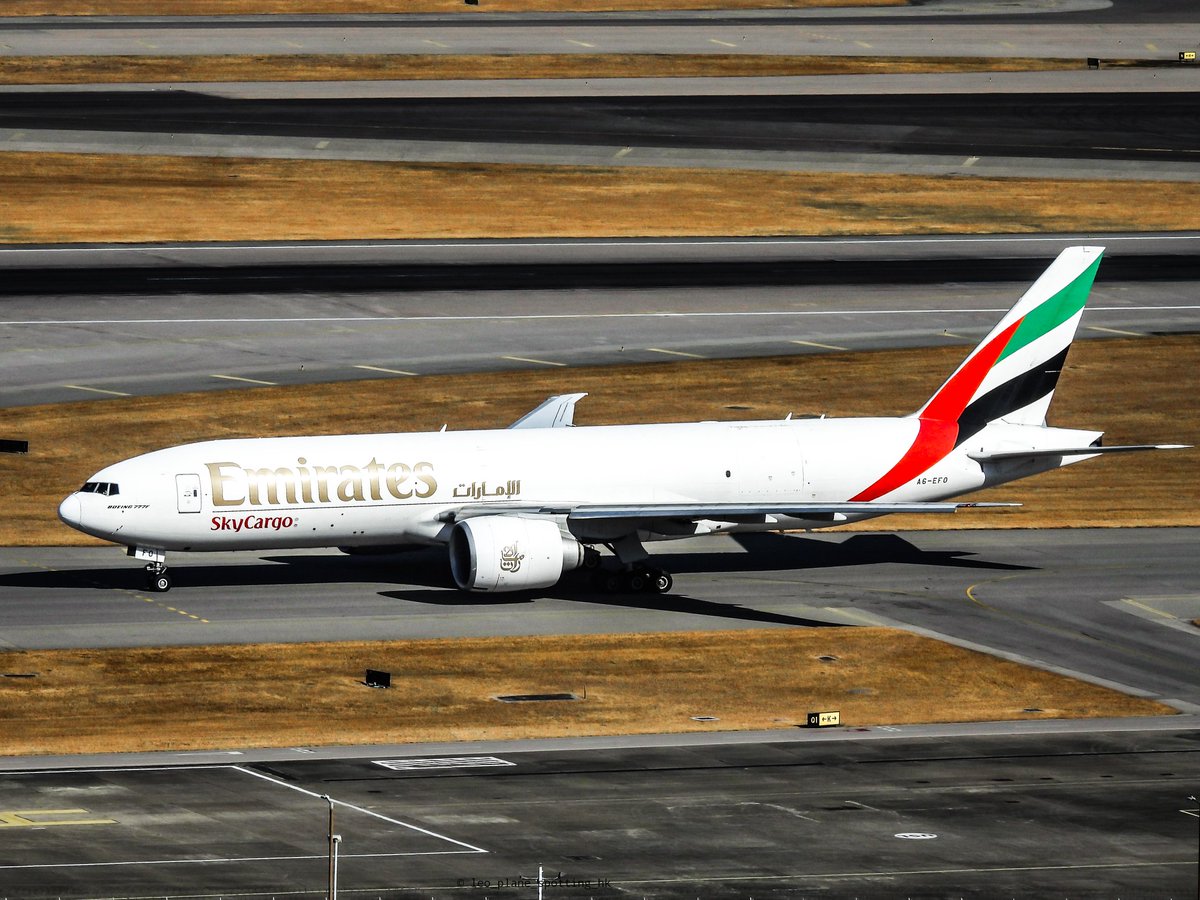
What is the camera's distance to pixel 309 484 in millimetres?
60594

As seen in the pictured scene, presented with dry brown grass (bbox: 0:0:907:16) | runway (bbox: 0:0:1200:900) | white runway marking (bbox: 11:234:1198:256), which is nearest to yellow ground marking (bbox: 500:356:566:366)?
runway (bbox: 0:0:1200:900)

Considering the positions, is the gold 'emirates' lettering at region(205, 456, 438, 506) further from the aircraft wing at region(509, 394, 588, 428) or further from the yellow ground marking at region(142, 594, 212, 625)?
the aircraft wing at region(509, 394, 588, 428)

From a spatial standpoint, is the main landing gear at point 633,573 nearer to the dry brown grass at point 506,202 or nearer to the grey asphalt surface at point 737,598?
the grey asphalt surface at point 737,598

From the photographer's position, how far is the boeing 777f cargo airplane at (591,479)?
6028 centimetres

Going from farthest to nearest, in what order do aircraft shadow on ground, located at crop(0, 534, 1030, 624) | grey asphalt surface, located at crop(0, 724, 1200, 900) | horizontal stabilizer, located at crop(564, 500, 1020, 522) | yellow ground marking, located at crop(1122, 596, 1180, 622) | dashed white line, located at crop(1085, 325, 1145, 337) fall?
dashed white line, located at crop(1085, 325, 1145, 337) < aircraft shadow on ground, located at crop(0, 534, 1030, 624) < yellow ground marking, located at crop(1122, 596, 1180, 622) < horizontal stabilizer, located at crop(564, 500, 1020, 522) < grey asphalt surface, located at crop(0, 724, 1200, 900)

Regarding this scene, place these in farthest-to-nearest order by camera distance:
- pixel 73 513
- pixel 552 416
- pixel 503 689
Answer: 1. pixel 552 416
2. pixel 73 513
3. pixel 503 689

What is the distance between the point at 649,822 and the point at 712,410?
4246 centimetres

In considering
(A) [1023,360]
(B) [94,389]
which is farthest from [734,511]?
(B) [94,389]

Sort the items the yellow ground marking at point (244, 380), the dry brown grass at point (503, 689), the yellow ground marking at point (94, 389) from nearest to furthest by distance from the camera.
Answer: the dry brown grass at point (503, 689) < the yellow ground marking at point (94, 389) < the yellow ground marking at point (244, 380)

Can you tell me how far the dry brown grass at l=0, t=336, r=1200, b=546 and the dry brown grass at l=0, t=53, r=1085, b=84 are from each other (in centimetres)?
5078

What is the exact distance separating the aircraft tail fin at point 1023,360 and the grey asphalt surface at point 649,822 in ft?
60.6

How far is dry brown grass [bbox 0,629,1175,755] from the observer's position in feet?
165

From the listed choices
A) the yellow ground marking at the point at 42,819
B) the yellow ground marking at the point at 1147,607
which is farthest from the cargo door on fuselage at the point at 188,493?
the yellow ground marking at the point at 1147,607

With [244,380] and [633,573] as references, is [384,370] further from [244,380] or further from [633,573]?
[633,573]
